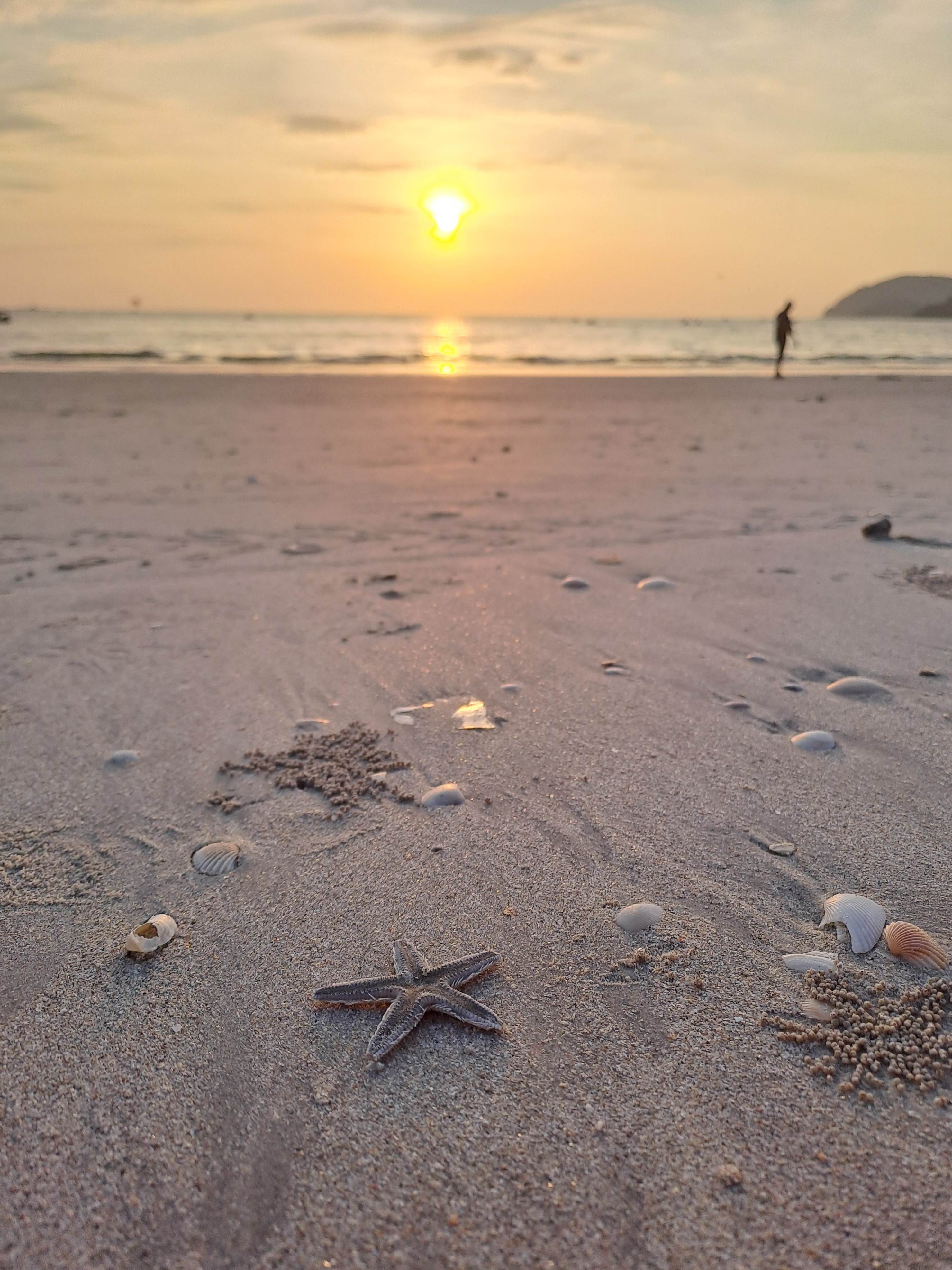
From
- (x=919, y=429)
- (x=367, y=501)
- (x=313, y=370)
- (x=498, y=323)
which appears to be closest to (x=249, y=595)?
(x=367, y=501)

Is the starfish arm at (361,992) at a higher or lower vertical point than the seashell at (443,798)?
lower

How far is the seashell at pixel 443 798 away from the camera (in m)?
2.64

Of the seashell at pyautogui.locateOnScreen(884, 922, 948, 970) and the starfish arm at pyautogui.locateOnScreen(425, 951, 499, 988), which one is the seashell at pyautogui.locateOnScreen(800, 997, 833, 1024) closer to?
the seashell at pyautogui.locateOnScreen(884, 922, 948, 970)

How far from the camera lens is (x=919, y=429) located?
444 inches

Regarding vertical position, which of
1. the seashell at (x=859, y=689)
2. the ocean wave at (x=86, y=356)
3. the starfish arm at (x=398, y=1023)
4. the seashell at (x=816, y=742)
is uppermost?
the ocean wave at (x=86, y=356)

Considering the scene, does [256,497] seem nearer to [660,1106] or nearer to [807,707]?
[807,707]

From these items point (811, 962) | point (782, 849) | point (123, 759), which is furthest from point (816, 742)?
point (123, 759)

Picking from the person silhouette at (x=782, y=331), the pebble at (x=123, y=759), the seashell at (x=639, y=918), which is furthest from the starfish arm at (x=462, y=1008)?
the person silhouette at (x=782, y=331)

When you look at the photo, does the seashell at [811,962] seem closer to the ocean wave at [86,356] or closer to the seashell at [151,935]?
the seashell at [151,935]

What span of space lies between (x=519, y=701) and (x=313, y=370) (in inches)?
925

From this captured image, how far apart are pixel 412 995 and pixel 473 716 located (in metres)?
1.47

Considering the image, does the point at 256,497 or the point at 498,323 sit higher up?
the point at 498,323

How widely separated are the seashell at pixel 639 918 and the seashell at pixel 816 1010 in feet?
1.26

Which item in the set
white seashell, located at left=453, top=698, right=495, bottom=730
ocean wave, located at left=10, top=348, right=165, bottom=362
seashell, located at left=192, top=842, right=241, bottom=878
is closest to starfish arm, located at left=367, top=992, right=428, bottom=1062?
seashell, located at left=192, top=842, right=241, bottom=878
